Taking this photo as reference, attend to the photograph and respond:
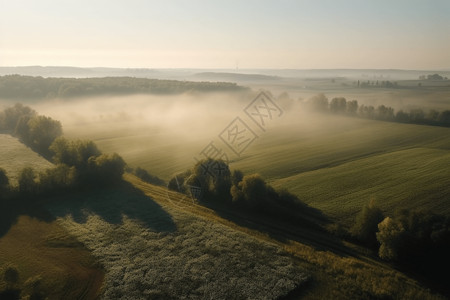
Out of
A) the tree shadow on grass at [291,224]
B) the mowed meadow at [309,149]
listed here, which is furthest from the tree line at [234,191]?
the mowed meadow at [309,149]

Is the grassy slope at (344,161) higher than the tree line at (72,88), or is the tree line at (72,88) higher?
the tree line at (72,88)

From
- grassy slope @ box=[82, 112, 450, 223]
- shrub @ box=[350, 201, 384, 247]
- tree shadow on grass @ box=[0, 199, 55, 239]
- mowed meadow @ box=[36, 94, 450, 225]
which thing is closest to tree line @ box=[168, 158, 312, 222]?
mowed meadow @ box=[36, 94, 450, 225]

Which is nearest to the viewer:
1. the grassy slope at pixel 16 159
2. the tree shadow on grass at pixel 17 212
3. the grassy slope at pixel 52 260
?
the grassy slope at pixel 52 260

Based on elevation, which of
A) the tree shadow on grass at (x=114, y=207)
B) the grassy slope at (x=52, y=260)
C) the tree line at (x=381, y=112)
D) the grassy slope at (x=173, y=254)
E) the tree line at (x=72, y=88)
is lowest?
the grassy slope at (x=52, y=260)

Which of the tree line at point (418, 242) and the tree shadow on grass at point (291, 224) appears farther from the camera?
the tree shadow on grass at point (291, 224)

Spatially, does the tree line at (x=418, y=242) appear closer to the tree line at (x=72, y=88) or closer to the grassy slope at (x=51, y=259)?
the grassy slope at (x=51, y=259)

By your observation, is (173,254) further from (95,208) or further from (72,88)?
(72,88)
